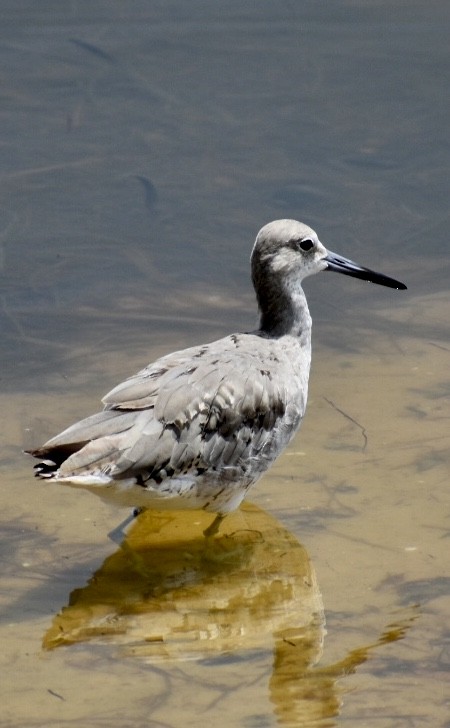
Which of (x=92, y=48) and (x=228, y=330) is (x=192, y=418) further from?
(x=92, y=48)

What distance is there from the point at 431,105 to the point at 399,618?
23.1ft

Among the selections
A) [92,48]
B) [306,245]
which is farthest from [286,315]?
[92,48]

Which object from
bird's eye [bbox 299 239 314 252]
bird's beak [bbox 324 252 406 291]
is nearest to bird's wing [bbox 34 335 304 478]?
bird's eye [bbox 299 239 314 252]

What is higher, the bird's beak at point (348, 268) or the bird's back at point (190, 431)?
the bird's beak at point (348, 268)

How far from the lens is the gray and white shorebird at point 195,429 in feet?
20.2

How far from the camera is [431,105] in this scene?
39.5 ft

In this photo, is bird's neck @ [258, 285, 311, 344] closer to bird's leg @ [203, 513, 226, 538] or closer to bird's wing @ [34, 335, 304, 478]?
bird's wing @ [34, 335, 304, 478]

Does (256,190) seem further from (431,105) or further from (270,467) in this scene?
(270,467)

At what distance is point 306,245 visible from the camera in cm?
735

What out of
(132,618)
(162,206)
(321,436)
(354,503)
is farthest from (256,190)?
(132,618)

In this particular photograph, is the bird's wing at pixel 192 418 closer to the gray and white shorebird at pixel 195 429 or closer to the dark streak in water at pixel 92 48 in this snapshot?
the gray and white shorebird at pixel 195 429

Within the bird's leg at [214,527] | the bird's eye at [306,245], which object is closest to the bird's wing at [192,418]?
the bird's leg at [214,527]

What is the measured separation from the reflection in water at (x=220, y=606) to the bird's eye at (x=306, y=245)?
1454 mm

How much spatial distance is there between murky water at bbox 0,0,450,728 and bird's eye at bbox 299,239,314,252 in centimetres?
108
